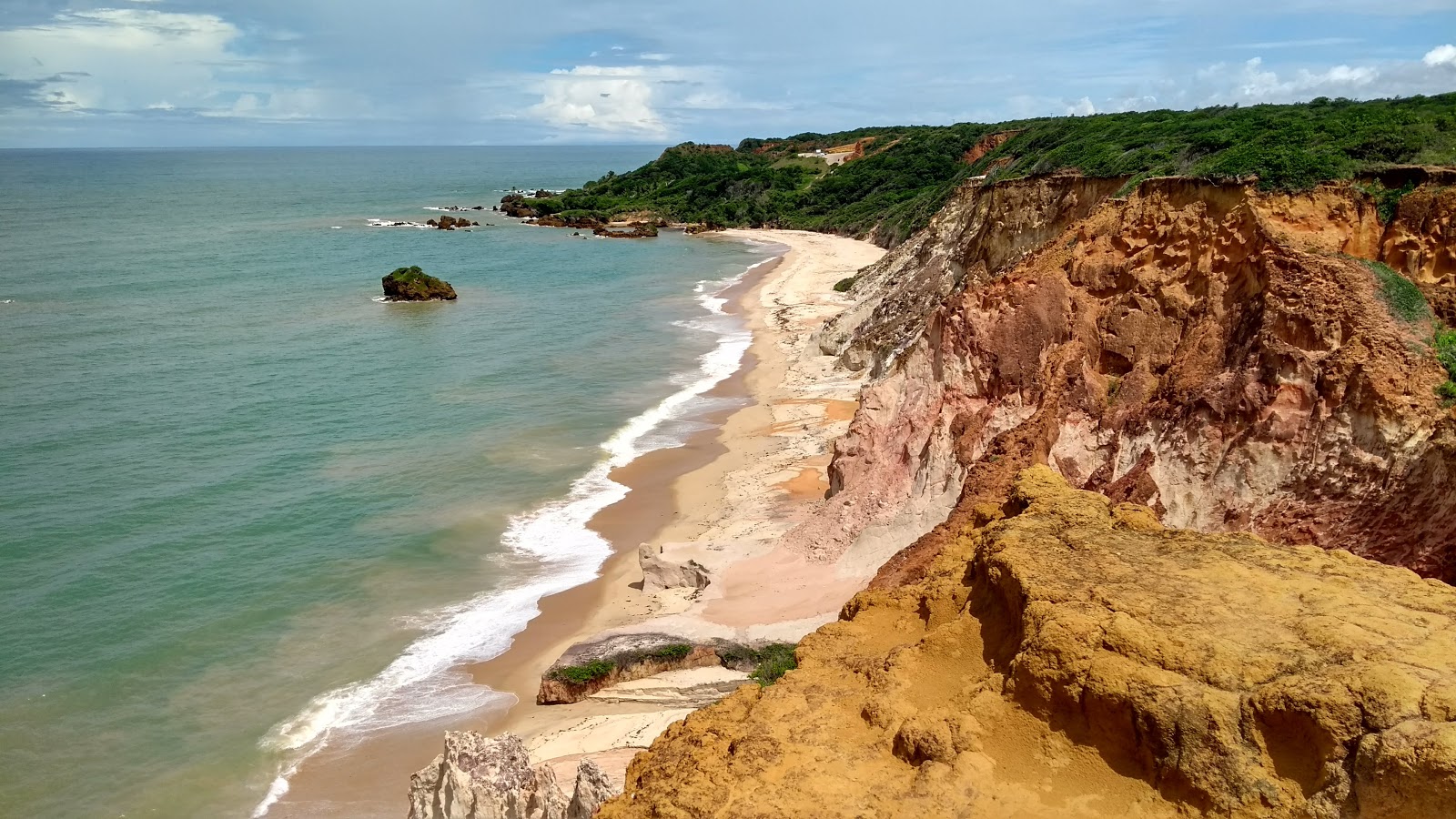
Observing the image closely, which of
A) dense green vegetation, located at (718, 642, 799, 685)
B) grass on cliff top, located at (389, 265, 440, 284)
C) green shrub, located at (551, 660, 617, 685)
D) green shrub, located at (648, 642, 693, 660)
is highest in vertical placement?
grass on cliff top, located at (389, 265, 440, 284)

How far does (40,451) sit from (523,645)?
721 inches

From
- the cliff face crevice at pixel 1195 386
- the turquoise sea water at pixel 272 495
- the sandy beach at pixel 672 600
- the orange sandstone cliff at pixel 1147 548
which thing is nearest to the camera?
the orange sandstone cliff at pixel 1147 548

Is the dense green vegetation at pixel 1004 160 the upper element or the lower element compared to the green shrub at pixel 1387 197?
upper

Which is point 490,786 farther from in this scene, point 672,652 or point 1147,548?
point 672,652

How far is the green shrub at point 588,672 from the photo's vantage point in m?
16.0

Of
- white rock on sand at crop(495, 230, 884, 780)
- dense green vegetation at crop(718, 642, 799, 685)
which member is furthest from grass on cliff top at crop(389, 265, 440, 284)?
dense green vegetation at crop(718, 642, 799, 685)

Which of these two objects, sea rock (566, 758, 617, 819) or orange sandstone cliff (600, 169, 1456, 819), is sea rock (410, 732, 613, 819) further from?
orange sandstone cliff (600, 169, 1456, 819)

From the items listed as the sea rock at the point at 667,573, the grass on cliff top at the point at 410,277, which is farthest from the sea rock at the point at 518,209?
the sea rock at the point at 667,573

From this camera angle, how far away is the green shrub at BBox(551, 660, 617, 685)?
16047 millimetres

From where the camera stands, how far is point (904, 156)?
100m

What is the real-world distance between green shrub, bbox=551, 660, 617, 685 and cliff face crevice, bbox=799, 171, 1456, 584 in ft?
16.2

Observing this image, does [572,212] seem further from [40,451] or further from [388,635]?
[388,635]

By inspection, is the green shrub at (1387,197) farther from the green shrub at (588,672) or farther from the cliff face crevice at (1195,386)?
the green shrub at (588,672)

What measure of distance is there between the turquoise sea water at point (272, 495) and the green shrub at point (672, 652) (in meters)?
3.30
